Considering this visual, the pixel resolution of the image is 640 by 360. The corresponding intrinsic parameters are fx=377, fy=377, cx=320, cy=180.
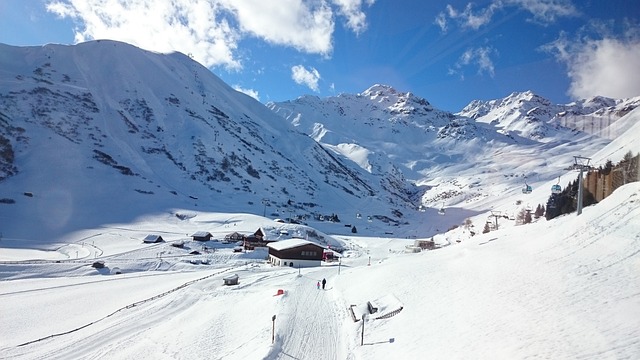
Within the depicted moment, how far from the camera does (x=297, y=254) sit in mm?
63906

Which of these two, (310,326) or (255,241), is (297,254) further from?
(310,326)

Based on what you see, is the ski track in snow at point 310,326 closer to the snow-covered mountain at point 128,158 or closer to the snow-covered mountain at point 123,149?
the snow-covered mountain at point 128,158

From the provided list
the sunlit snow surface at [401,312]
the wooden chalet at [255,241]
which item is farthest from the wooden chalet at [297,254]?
the sunlit snow surface at [401,312]

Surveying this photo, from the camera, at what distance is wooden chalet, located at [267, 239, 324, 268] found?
63281mm

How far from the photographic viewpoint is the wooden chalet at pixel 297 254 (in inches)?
2491

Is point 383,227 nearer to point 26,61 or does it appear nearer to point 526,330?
point 526,330

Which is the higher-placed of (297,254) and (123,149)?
(123,149)

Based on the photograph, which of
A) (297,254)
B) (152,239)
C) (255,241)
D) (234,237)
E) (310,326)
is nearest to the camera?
(310,326)

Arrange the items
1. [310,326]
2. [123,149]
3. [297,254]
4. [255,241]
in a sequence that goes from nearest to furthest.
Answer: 1. [310,326]
2. [297,254]
3. [255,241]
4. [123,149]

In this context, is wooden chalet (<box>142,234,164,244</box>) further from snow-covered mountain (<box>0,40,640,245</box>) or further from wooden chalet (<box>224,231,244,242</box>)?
snow-covered mountain (<box>0,40,640,245</box>)

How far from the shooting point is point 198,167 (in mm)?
141625

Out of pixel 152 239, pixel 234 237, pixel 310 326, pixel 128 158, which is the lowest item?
pixel 310 326

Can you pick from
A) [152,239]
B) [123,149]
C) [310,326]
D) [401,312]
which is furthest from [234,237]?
[123,149]

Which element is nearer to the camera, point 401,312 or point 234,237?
point 401,312
